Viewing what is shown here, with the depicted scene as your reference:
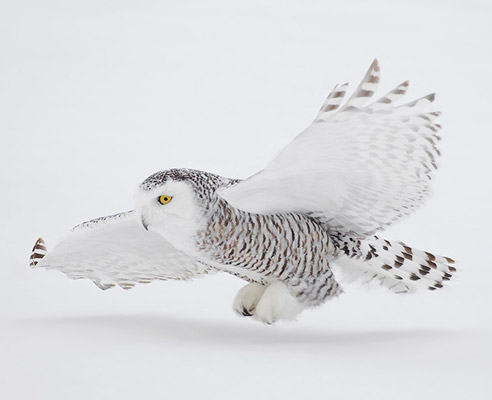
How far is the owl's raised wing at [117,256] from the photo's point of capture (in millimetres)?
4250

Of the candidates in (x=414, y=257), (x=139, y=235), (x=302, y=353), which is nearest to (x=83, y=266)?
(x=139, y=235)

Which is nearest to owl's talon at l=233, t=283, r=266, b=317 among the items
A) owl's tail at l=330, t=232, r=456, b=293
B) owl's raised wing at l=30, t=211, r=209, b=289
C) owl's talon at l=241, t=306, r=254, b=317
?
owl's talon at l=241, t=306, r=254, b=317

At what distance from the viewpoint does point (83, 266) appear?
447 centimetres

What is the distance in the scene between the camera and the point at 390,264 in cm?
423

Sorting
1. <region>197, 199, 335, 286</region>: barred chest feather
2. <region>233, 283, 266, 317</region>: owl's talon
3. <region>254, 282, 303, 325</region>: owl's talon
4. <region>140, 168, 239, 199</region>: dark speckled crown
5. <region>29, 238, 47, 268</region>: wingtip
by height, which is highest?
<region>29, 238, 47, 268</region>: wingtip

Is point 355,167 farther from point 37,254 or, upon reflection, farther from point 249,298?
point 37,254

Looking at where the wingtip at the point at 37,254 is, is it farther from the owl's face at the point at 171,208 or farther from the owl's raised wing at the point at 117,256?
the owl's face at the point at 171,208

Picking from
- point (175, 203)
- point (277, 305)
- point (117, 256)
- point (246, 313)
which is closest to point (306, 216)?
point (277, 305)

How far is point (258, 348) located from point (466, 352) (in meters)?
0.84

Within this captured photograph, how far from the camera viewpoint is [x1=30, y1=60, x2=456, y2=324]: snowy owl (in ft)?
12.0

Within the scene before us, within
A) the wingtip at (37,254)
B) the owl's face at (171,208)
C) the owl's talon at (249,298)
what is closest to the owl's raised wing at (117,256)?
the wingtip at (37,254)

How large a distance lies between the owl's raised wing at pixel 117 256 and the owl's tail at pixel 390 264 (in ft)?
2.10

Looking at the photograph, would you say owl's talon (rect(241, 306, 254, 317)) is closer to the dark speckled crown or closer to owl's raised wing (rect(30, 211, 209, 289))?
owl's raised wing (rect(30, 211, 209, 289))

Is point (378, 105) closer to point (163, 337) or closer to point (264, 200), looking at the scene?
point (264, 200)
